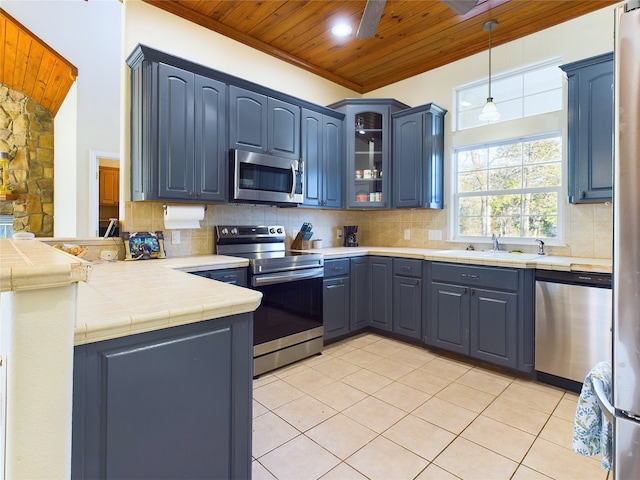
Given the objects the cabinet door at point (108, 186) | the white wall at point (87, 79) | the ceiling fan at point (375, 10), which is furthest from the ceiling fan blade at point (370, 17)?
the cabinet door at point (108, 186)

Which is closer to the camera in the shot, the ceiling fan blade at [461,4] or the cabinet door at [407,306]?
the ceiling fan blade at [461,4]

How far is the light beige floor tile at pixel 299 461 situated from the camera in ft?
5.30

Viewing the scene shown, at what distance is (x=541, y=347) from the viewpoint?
8.27ft

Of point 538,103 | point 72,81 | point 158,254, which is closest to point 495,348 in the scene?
point 538,103

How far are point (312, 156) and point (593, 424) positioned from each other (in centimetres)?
305

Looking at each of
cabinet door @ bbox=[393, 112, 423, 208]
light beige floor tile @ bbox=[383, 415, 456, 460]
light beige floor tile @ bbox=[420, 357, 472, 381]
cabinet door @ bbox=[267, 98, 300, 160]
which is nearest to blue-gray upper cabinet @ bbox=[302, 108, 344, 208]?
cabinet door @ bbox=[267, 98, 300, 160]

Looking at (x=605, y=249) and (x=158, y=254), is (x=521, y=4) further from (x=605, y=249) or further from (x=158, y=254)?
(x=158, y=254)

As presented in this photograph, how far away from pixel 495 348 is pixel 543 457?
1.04 metres

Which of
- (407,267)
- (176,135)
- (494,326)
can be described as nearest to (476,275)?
(494,326)

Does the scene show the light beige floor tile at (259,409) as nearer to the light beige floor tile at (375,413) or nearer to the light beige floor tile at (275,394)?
the light beige floor tile at (275,394)

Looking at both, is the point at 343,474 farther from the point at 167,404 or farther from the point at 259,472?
the point at 167,404

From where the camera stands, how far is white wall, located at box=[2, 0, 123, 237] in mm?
3736

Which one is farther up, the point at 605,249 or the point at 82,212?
the point at 82,212

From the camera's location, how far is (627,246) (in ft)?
2.57
